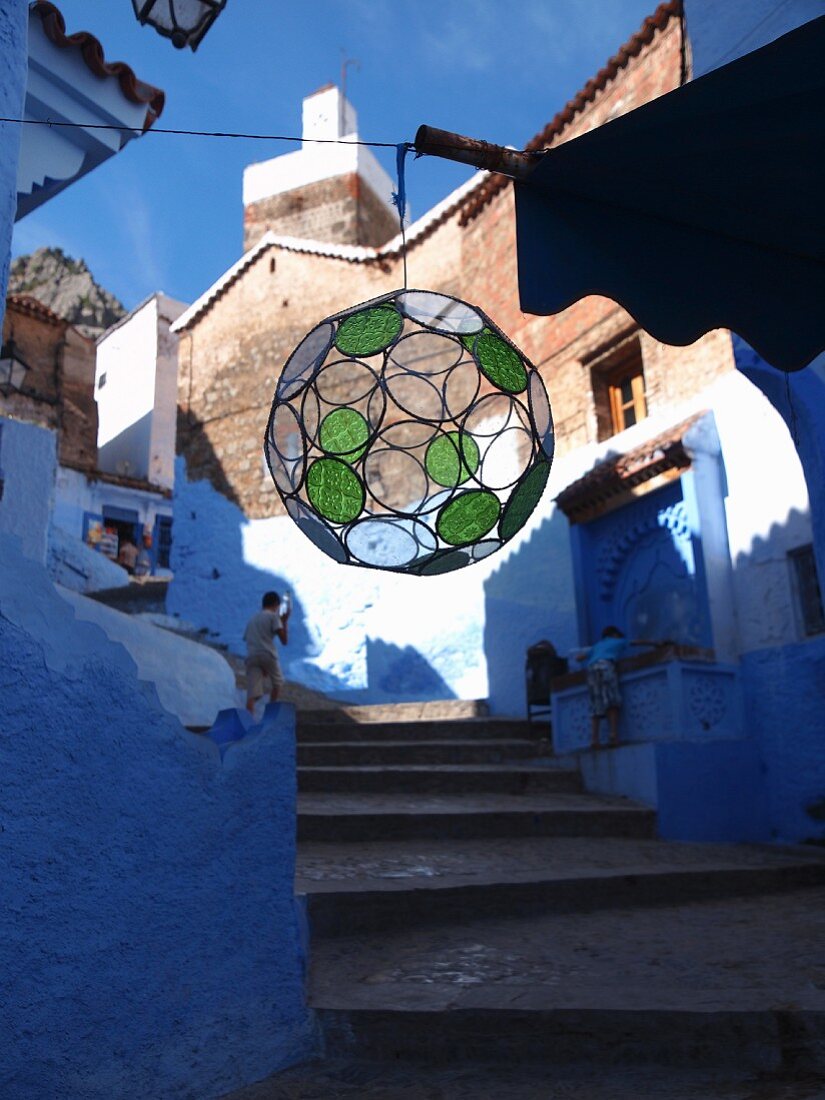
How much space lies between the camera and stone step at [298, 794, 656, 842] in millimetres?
5508

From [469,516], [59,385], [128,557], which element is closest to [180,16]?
[469,516]

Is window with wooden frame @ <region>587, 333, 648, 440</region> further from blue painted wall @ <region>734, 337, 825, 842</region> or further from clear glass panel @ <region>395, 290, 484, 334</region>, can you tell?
clear glass panel @ <region>395, 290, 484, 334</region>

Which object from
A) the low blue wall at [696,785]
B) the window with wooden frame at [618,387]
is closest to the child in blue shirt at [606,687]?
the low blue wall at [696,785]

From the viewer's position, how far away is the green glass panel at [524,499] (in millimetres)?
3404

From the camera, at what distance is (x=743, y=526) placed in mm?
8008

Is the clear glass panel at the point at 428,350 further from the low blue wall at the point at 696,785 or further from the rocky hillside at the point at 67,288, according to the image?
the rocky hillside at the point at 67,288

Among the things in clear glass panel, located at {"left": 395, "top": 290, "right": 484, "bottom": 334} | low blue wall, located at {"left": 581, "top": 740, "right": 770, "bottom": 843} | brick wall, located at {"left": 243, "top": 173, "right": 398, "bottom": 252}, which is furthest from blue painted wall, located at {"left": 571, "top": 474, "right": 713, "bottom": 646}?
brick wall, located at {"left": 243, "top": 173, "right": 398, "bottom": 252}

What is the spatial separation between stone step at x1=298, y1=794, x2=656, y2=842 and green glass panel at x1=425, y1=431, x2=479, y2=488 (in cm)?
264

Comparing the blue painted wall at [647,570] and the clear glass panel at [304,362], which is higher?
the blue painted wall at [647,570]

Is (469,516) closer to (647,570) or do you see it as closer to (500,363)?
(500,363)

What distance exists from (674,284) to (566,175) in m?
0.57

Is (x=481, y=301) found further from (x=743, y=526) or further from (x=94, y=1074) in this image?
(x=94, y=1074)

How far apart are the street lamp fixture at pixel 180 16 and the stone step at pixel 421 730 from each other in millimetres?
5067

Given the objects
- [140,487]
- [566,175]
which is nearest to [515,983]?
[566,175]
